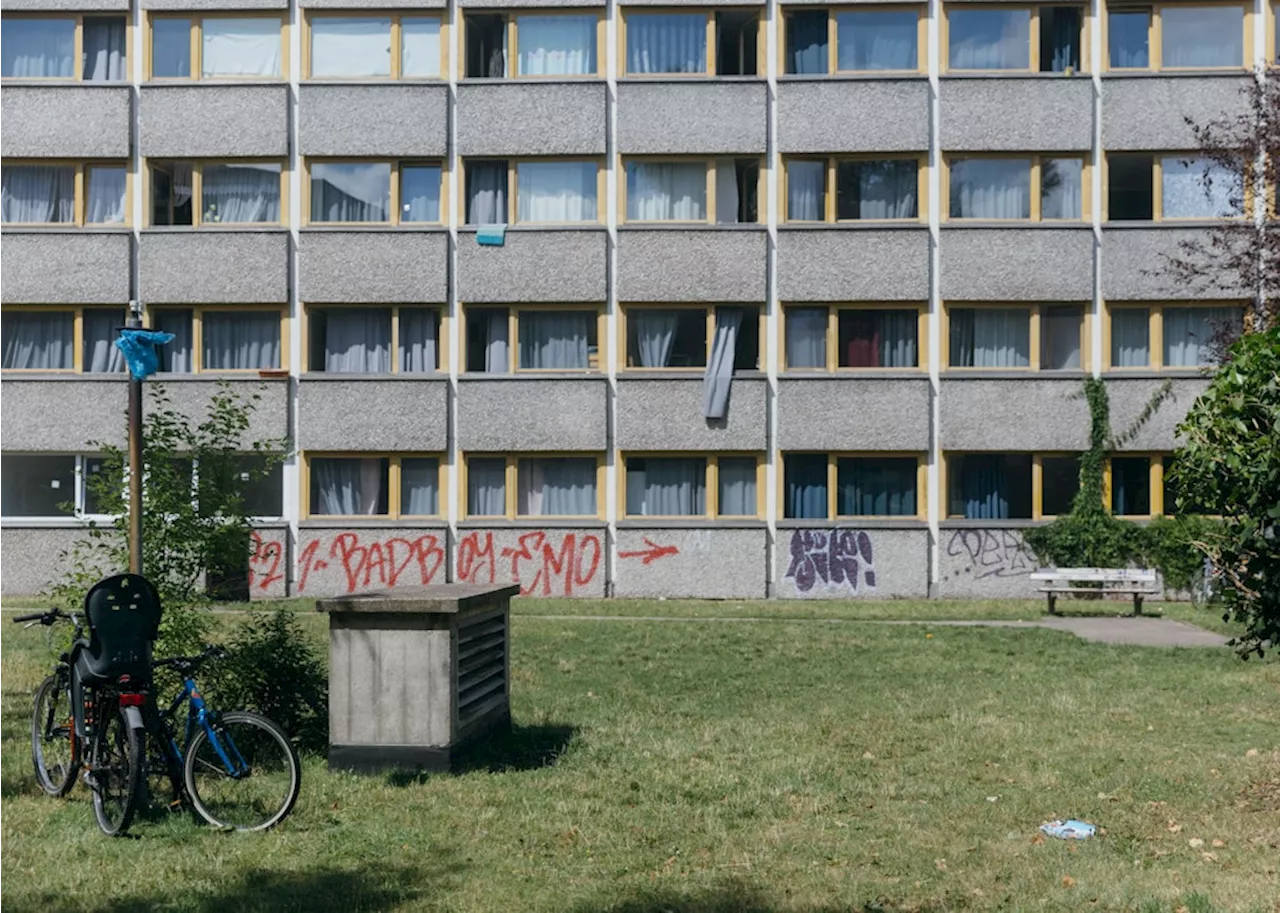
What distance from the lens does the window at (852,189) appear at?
33.1 metres

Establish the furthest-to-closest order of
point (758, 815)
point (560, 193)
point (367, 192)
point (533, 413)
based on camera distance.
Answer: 1. point (367, 192)
2. point (560, 193)
3. point (533, 413)
4. point (758, 815)

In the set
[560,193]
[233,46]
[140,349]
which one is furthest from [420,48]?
[140,349]

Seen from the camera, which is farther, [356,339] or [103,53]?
[103,53]

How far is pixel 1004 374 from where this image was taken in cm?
3294

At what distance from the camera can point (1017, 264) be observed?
32.8 metres

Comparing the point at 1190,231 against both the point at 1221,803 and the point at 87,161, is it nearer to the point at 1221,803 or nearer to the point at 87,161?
the point at 87,161

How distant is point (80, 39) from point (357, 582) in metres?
11.8

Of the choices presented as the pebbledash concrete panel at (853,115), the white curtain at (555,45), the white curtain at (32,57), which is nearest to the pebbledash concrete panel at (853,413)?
the pebbledash concrete panel at (853,115)

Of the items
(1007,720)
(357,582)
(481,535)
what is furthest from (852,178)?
(1007,720)

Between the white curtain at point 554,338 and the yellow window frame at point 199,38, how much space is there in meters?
6.67

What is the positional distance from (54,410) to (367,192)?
7270 millimetres

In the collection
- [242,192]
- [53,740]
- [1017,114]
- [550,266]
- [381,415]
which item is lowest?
[53,740]

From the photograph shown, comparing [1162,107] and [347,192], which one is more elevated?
[1162,107]

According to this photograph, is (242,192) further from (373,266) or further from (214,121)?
(373,266)
